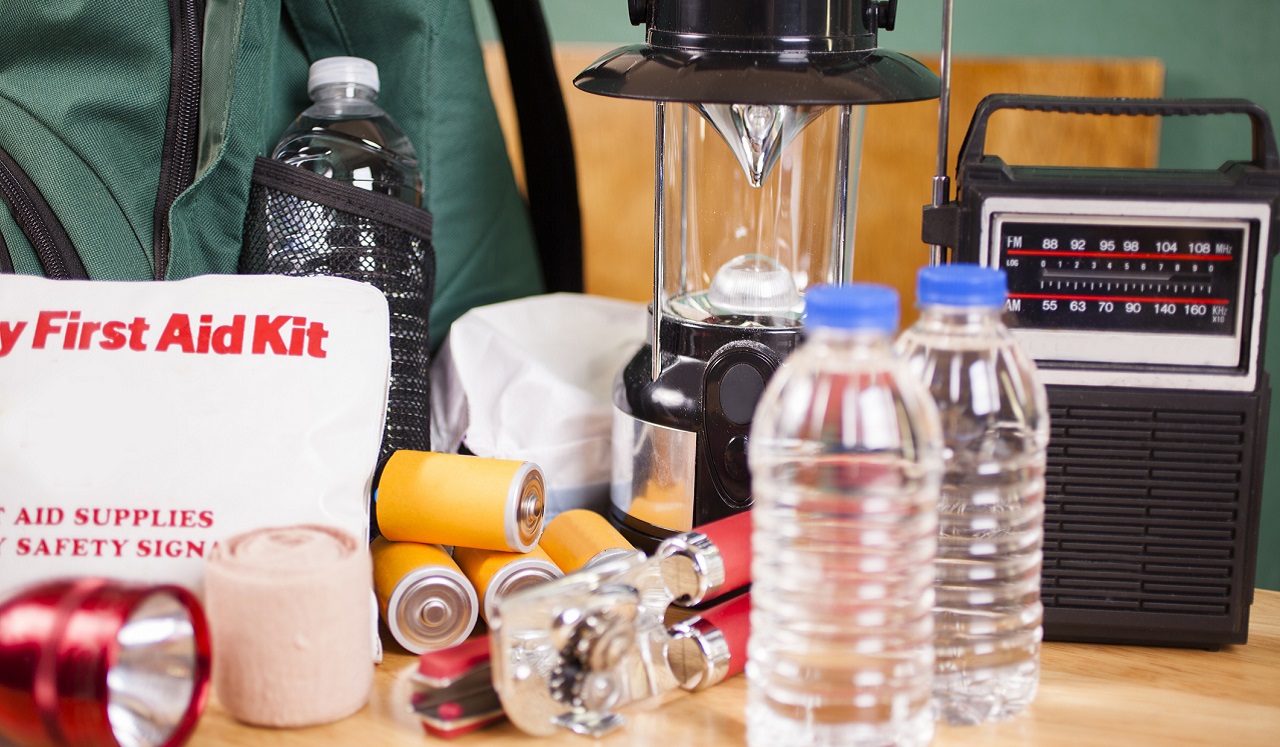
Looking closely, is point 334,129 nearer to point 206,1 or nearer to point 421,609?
point 206,1

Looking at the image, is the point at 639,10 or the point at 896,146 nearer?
the point at 639,10

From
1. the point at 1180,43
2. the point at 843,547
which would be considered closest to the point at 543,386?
the point at 843,547

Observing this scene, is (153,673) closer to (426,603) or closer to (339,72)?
(426,603)

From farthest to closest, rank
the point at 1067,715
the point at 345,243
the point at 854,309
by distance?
the point at 345,243, the point at 1067,715, the point at 854,309

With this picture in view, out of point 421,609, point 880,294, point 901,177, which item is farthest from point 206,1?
point 901,177

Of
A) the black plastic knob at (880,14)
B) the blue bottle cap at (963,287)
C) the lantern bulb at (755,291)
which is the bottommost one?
the lantern bulb at (755,291)

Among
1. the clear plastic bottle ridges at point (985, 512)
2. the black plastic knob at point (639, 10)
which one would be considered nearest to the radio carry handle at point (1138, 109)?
the clear plastic bottle ridges at point (985, 512)

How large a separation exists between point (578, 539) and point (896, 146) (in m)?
0.95

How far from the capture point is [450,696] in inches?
24.6

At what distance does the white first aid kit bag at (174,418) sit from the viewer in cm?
68

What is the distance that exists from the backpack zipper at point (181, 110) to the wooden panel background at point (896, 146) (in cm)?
72

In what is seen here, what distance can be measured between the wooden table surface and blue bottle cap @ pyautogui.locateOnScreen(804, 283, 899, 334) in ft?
0.77

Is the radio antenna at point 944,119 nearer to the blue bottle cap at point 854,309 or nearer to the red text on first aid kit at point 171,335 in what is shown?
the blue bottle cap at point 854,309

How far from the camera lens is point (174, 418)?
70 cm
